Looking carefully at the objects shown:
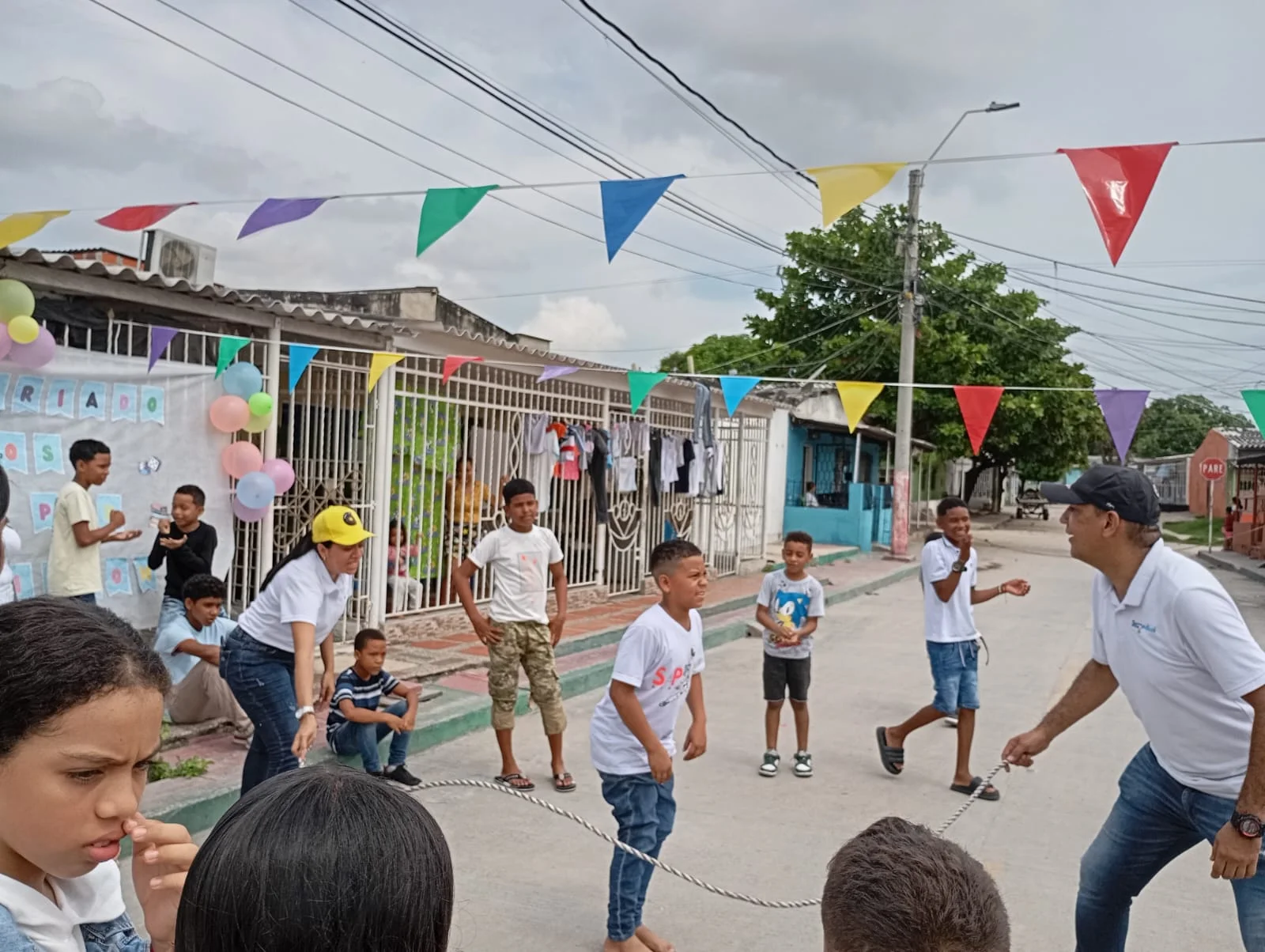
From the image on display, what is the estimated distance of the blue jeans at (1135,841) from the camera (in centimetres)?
281

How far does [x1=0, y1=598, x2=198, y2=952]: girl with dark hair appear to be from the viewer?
1.21m

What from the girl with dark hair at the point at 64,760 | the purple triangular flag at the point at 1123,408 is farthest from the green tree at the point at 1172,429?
the girl with dark hair at the point at 64,760

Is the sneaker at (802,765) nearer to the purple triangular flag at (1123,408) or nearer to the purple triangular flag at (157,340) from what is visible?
the purple triangular flag at (1123,408)

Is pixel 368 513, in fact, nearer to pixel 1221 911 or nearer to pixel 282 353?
pixel 282 353

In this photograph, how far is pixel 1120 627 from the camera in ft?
9.78

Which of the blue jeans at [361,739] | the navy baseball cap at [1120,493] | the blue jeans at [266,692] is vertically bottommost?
the blue jeans at [361,739]

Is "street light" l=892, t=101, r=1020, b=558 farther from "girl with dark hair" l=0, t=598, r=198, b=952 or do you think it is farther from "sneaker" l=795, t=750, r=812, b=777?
"girl with dark hair" l=0, t=598, r=198, b=952

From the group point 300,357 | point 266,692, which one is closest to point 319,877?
point 266,692

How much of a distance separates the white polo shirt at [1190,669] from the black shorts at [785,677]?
9.79ft

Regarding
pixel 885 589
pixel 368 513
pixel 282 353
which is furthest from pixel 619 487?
pixel 885 589

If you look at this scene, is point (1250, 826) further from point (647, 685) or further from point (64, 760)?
point (64, 760)

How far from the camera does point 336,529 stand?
13.0 ft

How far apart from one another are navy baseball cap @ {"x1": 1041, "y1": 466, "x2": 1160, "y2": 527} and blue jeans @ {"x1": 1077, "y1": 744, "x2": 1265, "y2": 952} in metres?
0.76

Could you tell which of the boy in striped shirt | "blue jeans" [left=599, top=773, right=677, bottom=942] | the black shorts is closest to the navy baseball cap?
"blue jeans" [left=599, top=773, right=677, bottom=942]
